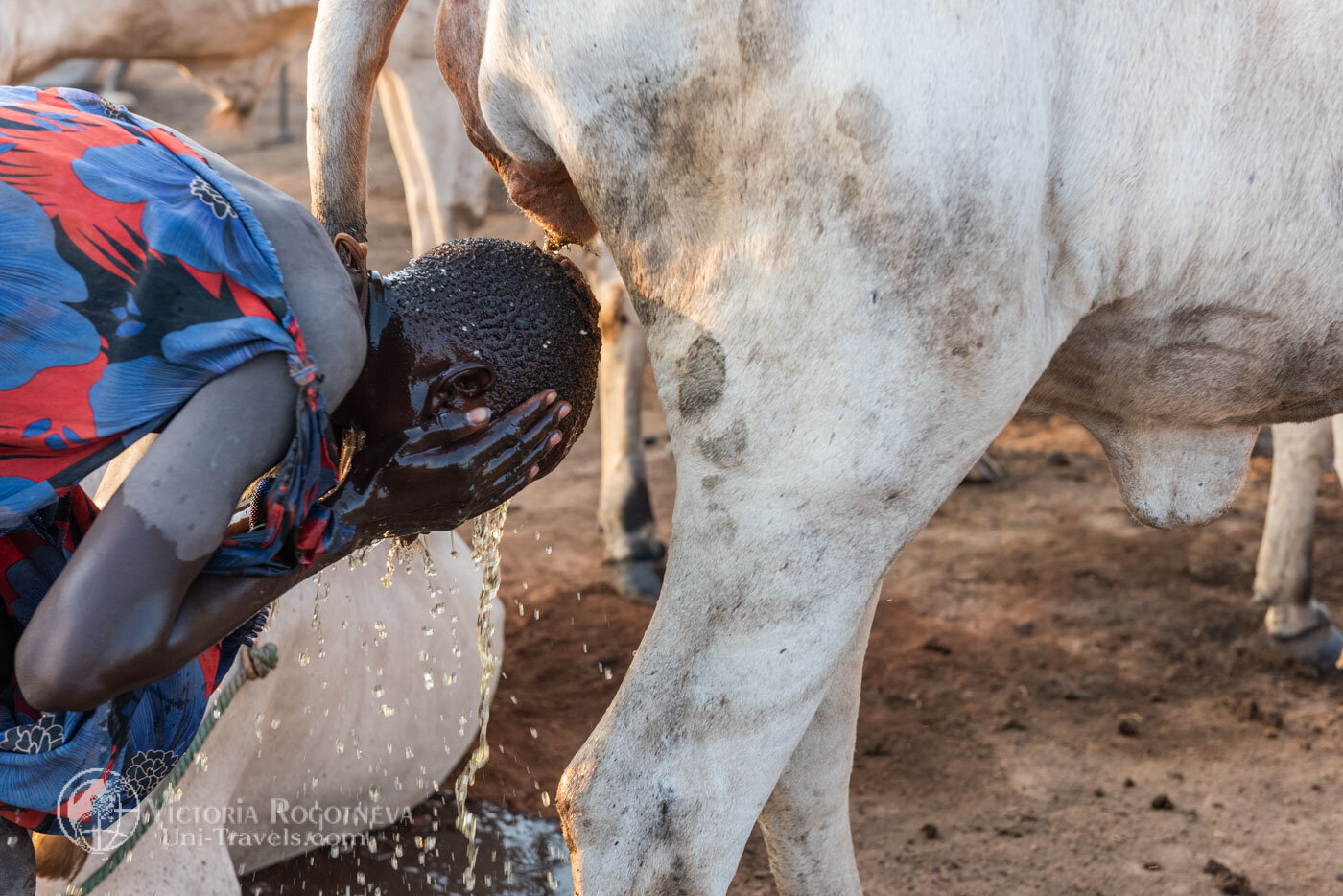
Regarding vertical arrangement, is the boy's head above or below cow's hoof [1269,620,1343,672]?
above

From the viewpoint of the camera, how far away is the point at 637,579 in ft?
13.0

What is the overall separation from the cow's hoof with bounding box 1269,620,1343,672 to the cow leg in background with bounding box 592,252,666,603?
174 cm

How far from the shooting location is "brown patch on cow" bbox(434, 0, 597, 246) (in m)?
1.72

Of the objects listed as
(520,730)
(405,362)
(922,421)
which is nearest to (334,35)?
(405,362)

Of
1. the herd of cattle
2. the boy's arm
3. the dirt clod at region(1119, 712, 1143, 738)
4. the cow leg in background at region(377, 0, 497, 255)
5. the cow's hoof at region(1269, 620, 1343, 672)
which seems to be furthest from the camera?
the cow leg in background at region(377, 0, 497, 255)

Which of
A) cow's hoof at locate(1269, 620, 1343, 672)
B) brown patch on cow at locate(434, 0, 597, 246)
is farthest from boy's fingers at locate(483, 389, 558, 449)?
cow's hoof at locate(1269, 620, 1343, 672)

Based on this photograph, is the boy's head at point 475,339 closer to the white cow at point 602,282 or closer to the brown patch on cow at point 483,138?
the brown patch on cow at point 483,138

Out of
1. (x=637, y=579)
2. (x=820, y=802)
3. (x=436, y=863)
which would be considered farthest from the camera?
(x=637, y=579)

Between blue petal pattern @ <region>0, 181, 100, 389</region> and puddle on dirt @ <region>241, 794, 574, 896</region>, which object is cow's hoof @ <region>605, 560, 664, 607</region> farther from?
blue petal pattern @ <region>0, 181, 100, 389</region>

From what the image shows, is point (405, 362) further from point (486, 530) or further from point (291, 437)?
point (486, 530)

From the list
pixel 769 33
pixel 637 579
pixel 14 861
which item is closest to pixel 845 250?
pixel 769 33

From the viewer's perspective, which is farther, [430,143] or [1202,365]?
[430,143]

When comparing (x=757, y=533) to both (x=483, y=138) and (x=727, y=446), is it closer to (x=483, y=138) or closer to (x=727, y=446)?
(x=727, y=446)

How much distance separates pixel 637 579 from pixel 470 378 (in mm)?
2369
